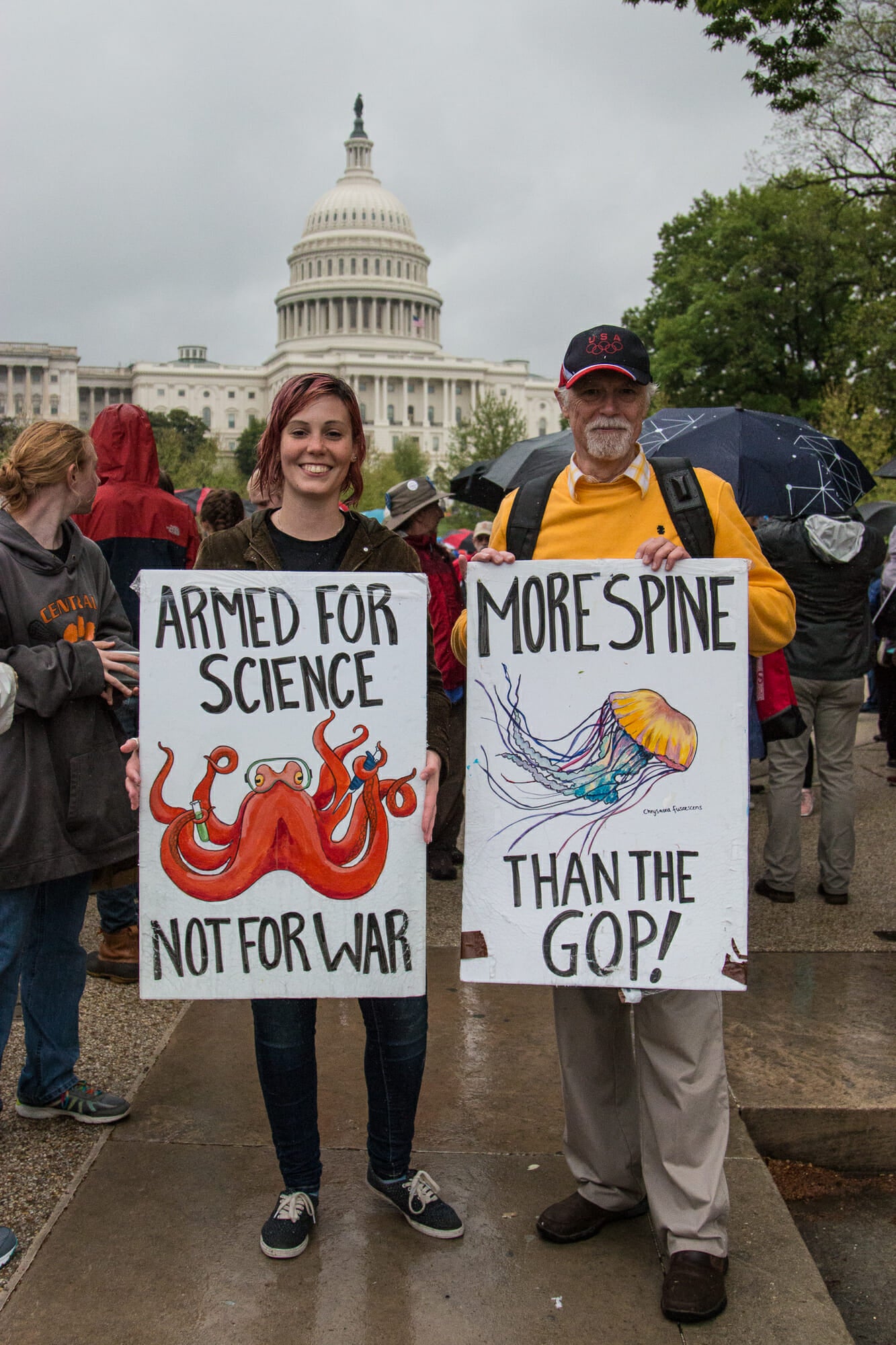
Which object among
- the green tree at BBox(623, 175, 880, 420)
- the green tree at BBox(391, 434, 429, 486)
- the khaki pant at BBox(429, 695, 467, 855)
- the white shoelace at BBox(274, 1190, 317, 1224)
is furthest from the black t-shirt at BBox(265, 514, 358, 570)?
the green tree at BBox(391, 434, 429, 486)

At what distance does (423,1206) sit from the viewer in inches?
114

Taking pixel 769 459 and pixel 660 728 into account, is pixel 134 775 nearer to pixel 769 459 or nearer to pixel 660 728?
pixel 660 728

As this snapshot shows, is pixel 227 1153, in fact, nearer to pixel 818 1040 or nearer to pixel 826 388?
pixel 818 1040

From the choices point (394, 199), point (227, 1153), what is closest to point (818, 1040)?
point (227, 1153)

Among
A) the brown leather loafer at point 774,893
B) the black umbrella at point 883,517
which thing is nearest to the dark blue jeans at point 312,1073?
the brown leather loafer at point 774,893

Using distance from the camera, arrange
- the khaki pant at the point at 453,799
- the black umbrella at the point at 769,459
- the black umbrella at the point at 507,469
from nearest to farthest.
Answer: the black umbrella at the point at 507,469, the black umbrella at the point at 769,459, the khaki pant at the point at 453,799

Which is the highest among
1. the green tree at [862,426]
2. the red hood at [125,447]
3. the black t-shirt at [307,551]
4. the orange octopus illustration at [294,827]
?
the green tree at [862,426]

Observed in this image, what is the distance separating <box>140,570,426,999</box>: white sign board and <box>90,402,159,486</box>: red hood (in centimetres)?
275

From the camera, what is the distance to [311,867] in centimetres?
268

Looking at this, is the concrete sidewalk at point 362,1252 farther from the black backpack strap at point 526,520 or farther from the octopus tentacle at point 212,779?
the black backpack strap at point 526,520

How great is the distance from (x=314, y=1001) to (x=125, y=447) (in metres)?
3.09

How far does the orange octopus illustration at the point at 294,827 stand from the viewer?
105 inches

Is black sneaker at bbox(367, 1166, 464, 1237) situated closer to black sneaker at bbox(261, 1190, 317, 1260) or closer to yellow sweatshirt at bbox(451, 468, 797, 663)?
black sneaker at bbox(261, 1190, 317, 1260)

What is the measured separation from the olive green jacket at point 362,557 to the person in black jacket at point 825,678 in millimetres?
3308
